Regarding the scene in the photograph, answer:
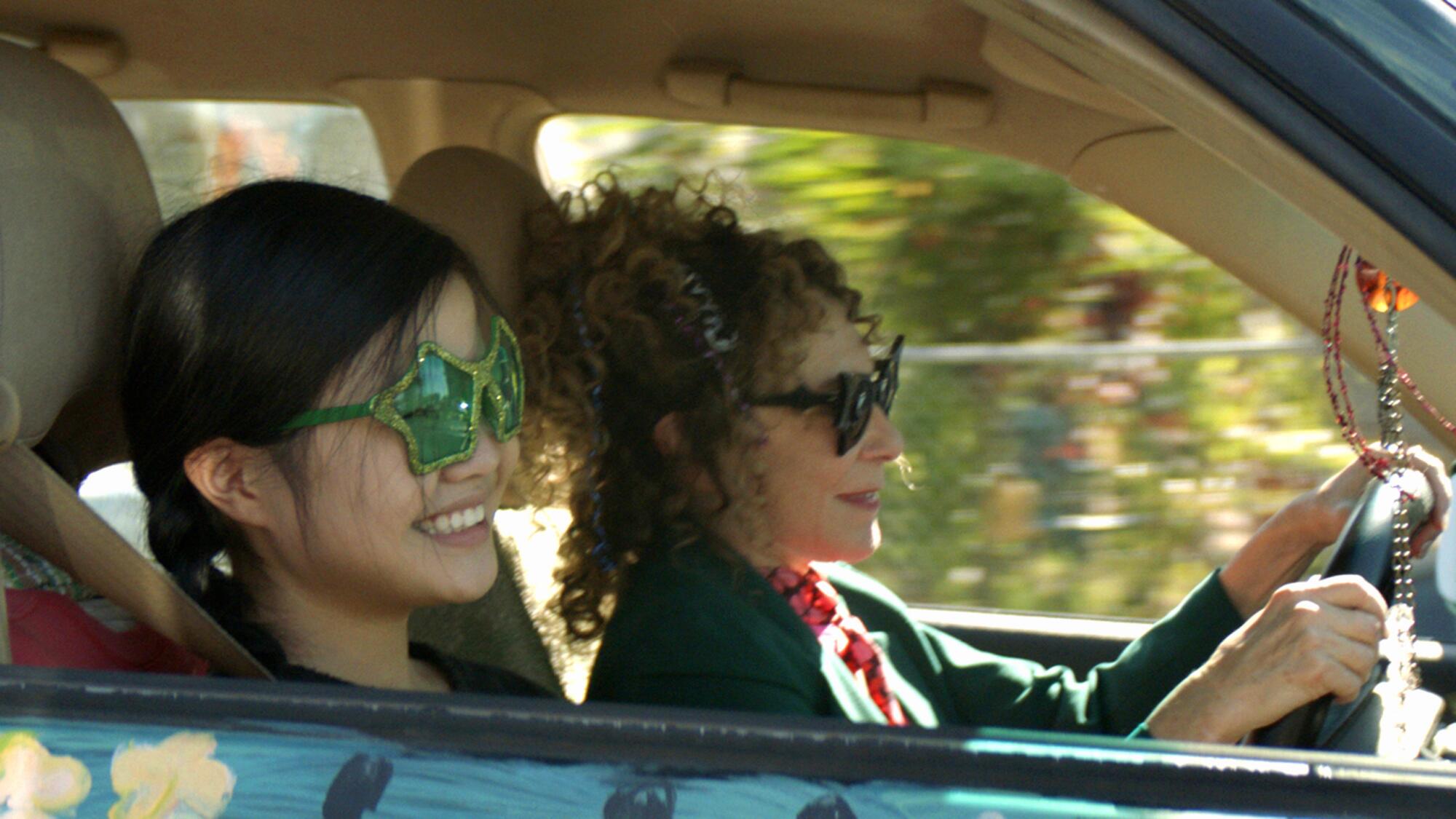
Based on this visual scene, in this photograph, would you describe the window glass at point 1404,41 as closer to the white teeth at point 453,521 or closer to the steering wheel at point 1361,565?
the steering wheel at point 1361,565

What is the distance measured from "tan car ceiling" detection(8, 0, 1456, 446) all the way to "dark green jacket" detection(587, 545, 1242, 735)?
0.50m

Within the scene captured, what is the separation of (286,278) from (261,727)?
0.52m

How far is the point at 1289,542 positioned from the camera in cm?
201

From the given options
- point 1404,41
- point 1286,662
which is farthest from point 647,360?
Answer: point 1404,41

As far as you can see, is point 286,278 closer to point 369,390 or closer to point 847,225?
point 369,390

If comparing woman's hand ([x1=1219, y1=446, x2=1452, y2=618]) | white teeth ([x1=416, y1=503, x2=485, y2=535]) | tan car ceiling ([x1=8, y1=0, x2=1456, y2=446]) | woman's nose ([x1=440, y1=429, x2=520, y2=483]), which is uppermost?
tan car ceiling ([x1=8, y1=0, x2=1456, y2=446])

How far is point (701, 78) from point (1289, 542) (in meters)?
1.07

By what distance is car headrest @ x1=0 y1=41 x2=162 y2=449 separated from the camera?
4.41ft

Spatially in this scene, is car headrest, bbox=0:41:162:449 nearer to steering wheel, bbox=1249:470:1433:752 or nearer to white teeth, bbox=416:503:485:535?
white teeth, bbox=416:503:485:535

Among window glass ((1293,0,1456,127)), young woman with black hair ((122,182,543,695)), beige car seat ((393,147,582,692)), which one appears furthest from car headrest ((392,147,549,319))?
window glass ((1293,0,1456,127))

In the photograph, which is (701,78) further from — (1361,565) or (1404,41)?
(1404,41)

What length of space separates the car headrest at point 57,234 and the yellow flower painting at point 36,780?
325 millimetres

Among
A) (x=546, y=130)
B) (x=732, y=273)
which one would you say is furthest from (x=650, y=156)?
(x=732, y=273)

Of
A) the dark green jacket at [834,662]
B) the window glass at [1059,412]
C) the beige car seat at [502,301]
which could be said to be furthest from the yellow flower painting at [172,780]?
the window glass at [1059,412]
